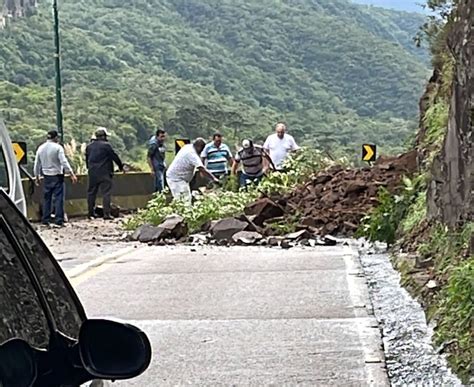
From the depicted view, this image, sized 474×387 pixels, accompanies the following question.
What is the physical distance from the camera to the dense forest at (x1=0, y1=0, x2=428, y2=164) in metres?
31.0

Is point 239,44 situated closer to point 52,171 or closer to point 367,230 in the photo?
point 52,171

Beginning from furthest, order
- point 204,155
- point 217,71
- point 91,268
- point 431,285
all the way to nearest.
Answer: point 217,71 → point 204,155 → point 91,268 → point 431,285

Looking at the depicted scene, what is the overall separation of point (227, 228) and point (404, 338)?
8.17 metres

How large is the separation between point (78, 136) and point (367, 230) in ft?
58.8

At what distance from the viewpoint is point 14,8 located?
34.5 metres

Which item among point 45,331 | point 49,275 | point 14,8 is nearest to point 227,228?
point 49,275

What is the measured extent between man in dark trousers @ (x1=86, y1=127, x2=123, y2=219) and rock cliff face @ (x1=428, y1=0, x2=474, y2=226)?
11.2 m

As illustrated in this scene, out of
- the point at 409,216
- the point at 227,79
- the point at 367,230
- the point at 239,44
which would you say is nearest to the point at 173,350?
the point at 409,216

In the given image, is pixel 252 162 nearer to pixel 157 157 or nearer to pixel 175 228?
pixel 157 157

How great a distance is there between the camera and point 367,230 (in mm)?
13531

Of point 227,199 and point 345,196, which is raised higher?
point 345,196

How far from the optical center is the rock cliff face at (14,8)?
3272cm

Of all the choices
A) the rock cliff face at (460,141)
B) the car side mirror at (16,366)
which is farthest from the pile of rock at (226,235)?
the car side mirror at (16,366)

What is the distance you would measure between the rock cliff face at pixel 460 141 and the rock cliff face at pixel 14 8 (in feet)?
79.2
